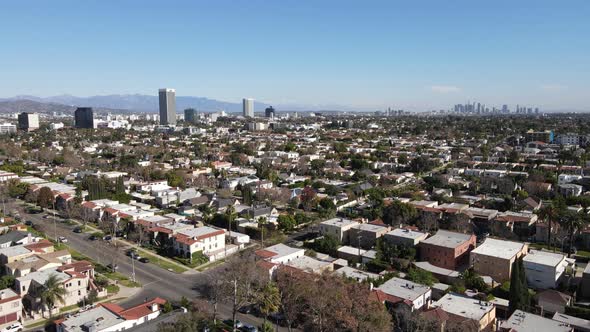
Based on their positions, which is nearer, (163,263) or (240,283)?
(240,283)

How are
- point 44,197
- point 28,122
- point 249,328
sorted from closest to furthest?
point 249,328 → point 44,197 → point 28,122

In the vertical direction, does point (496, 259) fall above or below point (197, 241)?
above

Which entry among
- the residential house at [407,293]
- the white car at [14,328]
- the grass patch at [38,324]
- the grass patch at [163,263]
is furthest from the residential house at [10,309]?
the residential house at [407,293]

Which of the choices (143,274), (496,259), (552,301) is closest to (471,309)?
(552,301)

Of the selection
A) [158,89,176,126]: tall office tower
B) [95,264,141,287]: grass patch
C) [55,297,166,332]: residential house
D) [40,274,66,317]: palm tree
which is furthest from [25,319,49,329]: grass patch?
[158,89,176,126]: tall office tower

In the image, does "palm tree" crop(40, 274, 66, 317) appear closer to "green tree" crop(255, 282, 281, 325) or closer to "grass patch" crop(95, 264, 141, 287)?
"grass patch" crop(95, 264, 141, 287)

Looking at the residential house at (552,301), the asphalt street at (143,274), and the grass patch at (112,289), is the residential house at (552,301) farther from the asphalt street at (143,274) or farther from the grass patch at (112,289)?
the grass patch at (112,289)

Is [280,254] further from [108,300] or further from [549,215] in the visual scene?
[549,215]

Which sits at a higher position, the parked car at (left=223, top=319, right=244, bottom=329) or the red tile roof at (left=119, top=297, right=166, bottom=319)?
the red tile roof at (left=119, top=297, right=166, bottom=319)
